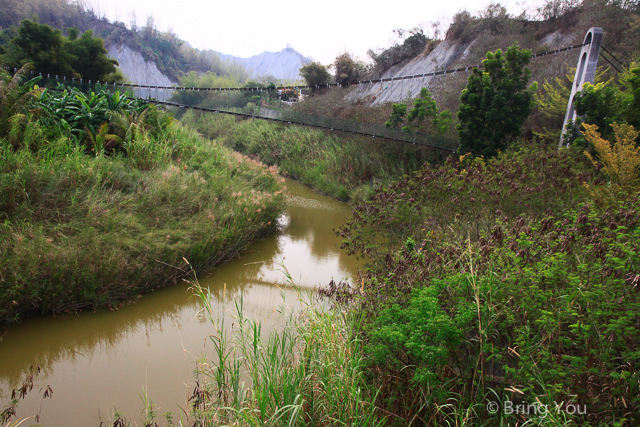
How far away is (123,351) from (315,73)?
23627 millimetres

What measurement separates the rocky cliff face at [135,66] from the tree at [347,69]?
88.6ft

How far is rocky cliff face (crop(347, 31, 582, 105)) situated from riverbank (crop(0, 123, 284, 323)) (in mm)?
14942

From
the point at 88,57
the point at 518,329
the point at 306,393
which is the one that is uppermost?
the point at 88,57

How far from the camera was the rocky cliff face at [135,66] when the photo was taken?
134 ft

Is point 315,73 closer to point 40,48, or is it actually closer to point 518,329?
point 40,48

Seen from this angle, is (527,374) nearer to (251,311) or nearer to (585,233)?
(585,233)

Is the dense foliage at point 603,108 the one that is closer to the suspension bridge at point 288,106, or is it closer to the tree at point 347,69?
the suspension bridge at point 288,106

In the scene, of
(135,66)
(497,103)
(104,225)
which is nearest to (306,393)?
(104,225)

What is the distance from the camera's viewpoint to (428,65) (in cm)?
2069

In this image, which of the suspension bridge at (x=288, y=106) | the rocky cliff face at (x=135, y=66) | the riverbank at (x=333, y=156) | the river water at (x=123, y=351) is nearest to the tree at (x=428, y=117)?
the suspension bridge at (x=288, y=106)

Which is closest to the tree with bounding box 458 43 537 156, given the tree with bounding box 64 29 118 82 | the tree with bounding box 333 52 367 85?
the tree with bounding box 333 52 367 85

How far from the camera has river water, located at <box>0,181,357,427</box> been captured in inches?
104

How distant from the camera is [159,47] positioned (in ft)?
158

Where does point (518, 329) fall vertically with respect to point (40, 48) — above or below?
below
